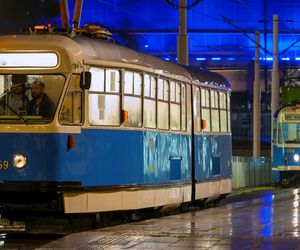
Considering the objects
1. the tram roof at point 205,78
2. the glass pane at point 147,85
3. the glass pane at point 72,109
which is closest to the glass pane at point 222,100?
the tram roof at point 205,78

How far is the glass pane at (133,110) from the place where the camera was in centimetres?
1527

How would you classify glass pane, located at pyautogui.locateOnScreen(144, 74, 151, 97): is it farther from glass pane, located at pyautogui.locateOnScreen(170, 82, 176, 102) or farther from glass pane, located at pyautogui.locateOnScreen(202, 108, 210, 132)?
glass pane, located at pyautogui.locateOnScreen(202, 108, 210, 132)

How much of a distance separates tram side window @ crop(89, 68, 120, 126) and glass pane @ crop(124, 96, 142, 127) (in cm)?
35

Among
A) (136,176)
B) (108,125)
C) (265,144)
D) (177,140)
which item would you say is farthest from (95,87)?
(265,144)

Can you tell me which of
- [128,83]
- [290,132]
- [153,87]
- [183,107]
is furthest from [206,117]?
[290,132]

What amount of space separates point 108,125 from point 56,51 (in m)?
1.65

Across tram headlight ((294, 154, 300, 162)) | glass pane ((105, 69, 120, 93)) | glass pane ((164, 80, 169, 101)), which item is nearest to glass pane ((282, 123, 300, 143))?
tram headlight ((294, 154, 300, 162))

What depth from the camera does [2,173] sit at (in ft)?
44.8

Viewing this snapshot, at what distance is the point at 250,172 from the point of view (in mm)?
35719

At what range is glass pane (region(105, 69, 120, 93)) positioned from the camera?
14.8 metres

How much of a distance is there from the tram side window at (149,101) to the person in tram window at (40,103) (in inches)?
105

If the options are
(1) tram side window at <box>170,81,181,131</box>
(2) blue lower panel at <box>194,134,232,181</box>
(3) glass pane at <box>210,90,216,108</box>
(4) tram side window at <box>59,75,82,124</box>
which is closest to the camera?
(4) tram side window at <box>59,75,82,124</box>

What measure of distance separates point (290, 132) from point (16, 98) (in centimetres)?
2123

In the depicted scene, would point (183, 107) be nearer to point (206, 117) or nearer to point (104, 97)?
point (206, 117)
